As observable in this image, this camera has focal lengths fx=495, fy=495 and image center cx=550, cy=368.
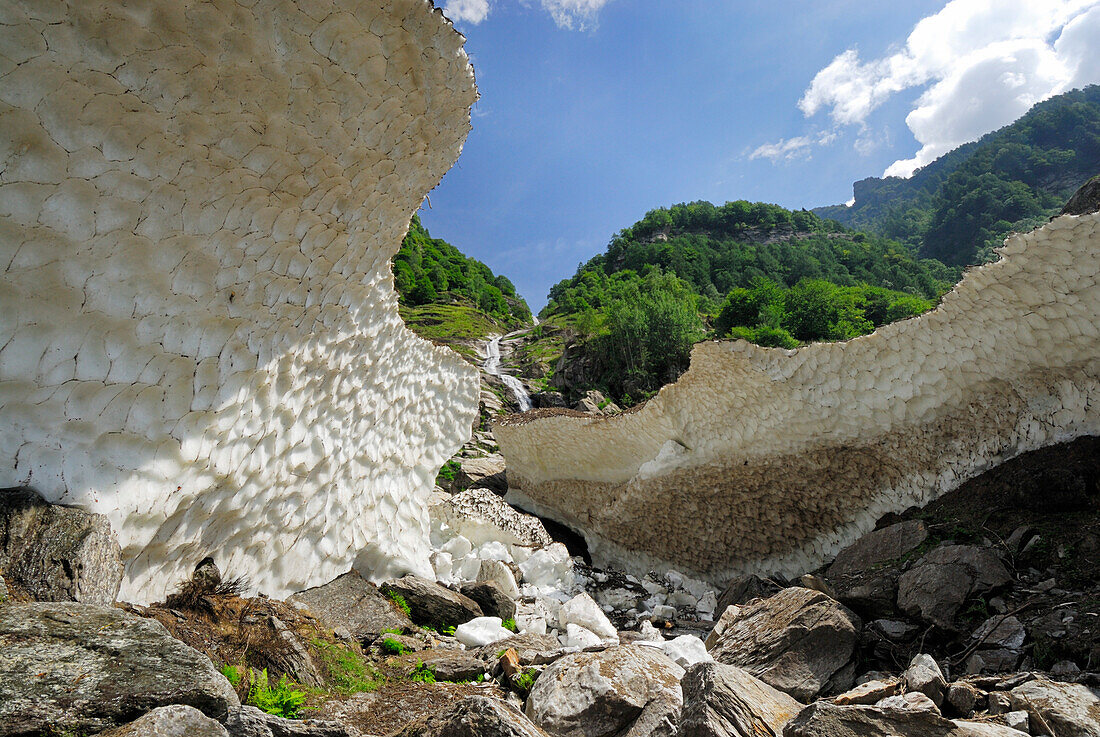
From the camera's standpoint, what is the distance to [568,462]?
337 inches

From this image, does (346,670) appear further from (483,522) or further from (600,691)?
(483,522)

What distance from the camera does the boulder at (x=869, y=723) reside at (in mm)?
1968

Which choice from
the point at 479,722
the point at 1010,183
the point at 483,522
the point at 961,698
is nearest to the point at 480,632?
the point at 479,722

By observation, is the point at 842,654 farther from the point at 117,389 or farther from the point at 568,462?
the point at 568,462

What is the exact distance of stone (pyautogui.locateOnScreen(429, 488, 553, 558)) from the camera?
21.9 ft

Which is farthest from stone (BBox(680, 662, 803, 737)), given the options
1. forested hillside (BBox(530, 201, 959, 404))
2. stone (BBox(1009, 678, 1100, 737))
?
forested hillside (BBox(530, 201, 959, 404))

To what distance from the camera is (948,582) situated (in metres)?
3.77

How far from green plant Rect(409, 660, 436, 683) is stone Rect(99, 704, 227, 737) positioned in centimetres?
164

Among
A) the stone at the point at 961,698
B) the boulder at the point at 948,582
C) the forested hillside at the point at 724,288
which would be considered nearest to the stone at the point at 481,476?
the boulder at the point at 948,582

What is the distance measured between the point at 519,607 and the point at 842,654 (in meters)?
2.93

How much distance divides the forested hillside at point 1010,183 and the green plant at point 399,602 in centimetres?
6971

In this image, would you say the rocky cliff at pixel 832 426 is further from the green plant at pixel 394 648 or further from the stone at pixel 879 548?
the green plant at pixel 394 648

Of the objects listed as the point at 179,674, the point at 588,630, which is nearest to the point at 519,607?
the point at 588,630

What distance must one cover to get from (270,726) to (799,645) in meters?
3.36
